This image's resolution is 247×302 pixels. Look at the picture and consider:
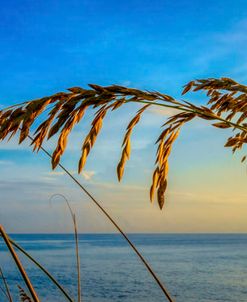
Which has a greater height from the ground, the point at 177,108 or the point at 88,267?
the point at 177,108

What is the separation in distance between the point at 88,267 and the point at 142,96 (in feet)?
152

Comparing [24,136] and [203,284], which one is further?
[203,284]

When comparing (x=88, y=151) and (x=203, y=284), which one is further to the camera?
(x=203, y=284)

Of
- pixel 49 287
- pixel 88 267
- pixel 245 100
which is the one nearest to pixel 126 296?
pixel 49 287

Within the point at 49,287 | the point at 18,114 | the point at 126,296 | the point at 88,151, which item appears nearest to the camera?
the point at 18,114

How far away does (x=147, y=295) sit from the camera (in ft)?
93.1

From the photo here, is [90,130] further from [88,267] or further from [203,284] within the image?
[88,267]

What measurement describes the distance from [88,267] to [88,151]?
46247mm

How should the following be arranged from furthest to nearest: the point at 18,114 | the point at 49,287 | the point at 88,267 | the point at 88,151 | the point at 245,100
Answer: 1. the point at 88,267
2. the point at 49,287
3. the point at 245,100
4. the point at 88,151
5. the point at 18,114

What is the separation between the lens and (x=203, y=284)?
33938 mm

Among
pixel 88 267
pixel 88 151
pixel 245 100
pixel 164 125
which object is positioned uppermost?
pixel 245 100

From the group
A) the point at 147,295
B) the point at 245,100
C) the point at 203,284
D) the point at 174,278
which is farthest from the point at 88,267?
the point at 245,100

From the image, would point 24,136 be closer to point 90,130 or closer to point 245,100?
point 90,130

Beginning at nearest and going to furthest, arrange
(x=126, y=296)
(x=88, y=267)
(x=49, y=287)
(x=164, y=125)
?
(x=164, y=125) → (x=126, y=296) → (x=49, y=287) → (x=88, y=267)
